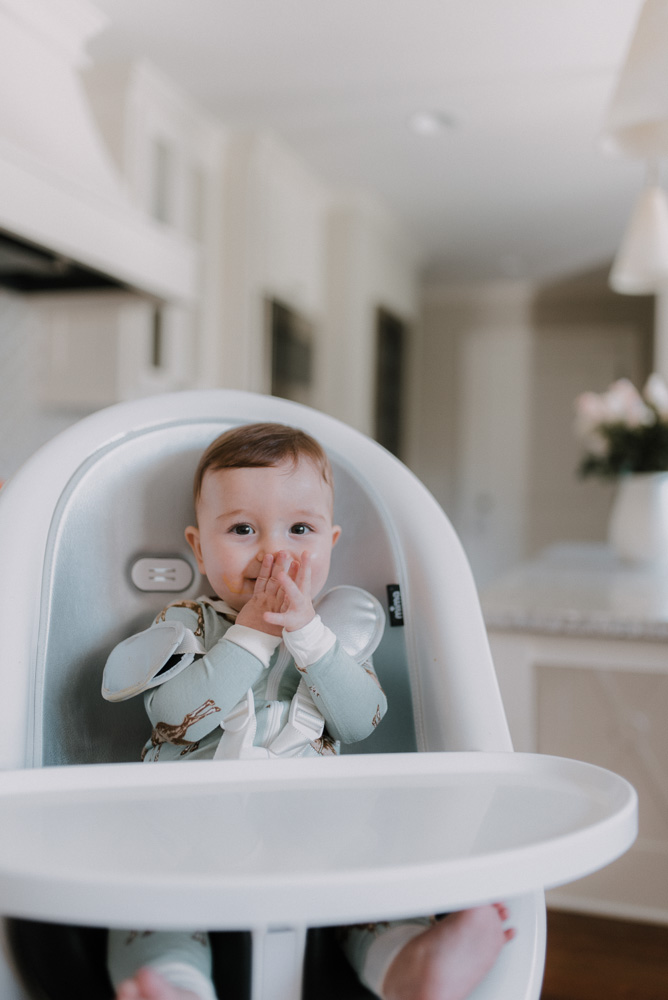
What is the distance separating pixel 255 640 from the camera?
781 mm

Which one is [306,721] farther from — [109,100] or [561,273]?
[561,273]

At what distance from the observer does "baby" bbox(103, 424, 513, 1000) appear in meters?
0.66

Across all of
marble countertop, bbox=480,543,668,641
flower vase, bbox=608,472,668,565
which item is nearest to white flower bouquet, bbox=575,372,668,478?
flower vase, bbox=608,472,668,565

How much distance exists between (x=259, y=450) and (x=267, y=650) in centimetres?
20

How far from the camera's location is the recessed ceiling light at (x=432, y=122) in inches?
115

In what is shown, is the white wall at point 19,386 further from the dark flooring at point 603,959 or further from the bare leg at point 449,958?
the bare leg at point 449,958

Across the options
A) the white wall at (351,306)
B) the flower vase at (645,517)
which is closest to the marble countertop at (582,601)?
the flower vase at (645,517)

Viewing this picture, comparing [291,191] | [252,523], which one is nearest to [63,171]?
[252,523]

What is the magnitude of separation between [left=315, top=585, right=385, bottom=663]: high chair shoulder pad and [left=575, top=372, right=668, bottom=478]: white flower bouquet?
1.60 m

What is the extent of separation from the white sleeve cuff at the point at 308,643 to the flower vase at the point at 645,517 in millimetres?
1652

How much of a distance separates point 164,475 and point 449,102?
7.91 feet

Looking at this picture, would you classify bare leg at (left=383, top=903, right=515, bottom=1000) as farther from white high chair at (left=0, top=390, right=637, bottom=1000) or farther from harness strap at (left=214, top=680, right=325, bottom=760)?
harness strap at (left=214, top=680, right=325, bottom=760)

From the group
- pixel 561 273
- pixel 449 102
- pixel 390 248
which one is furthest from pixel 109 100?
pixel 561 273

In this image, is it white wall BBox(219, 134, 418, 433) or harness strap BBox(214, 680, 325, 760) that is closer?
harness strap BBox(214, 680, 325, 760)
